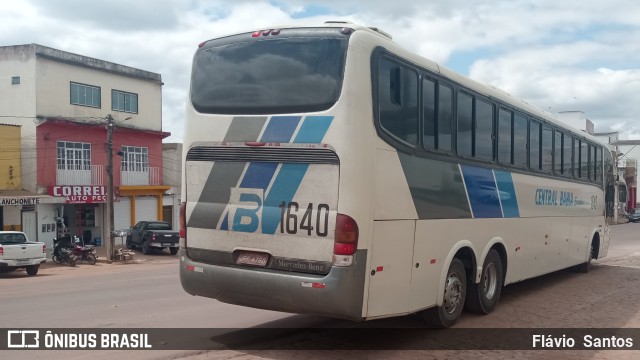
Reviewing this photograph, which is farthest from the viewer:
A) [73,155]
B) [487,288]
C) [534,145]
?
[73,155]

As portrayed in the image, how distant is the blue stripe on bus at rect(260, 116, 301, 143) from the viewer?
21.5 feet

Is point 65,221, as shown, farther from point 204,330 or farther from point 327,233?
point 327,233

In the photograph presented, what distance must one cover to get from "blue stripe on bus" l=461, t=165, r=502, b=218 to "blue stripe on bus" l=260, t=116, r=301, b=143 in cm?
304

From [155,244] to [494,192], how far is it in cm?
2232

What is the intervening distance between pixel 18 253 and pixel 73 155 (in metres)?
12.4

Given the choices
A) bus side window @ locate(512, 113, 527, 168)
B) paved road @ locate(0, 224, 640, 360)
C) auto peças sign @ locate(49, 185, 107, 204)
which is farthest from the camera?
auto peças sign @ locate(49, 185, 107, 204)

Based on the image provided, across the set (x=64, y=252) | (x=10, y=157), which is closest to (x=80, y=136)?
(x=10, y=157)

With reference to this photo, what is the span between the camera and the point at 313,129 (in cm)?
643

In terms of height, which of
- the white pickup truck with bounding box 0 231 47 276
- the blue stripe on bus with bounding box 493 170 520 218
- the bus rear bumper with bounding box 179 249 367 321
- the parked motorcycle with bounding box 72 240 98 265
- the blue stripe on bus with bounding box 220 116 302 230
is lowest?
the parked motorcycle with bounding box 72 240 98 265

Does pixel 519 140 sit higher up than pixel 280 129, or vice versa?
pixel 519 140

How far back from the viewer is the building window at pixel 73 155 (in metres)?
29.8

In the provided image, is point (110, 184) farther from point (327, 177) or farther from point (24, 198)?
point (327, 177)

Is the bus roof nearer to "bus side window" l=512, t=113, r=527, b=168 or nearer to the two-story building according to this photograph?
"bus side window" l=512, t=113, r=527, b=168
